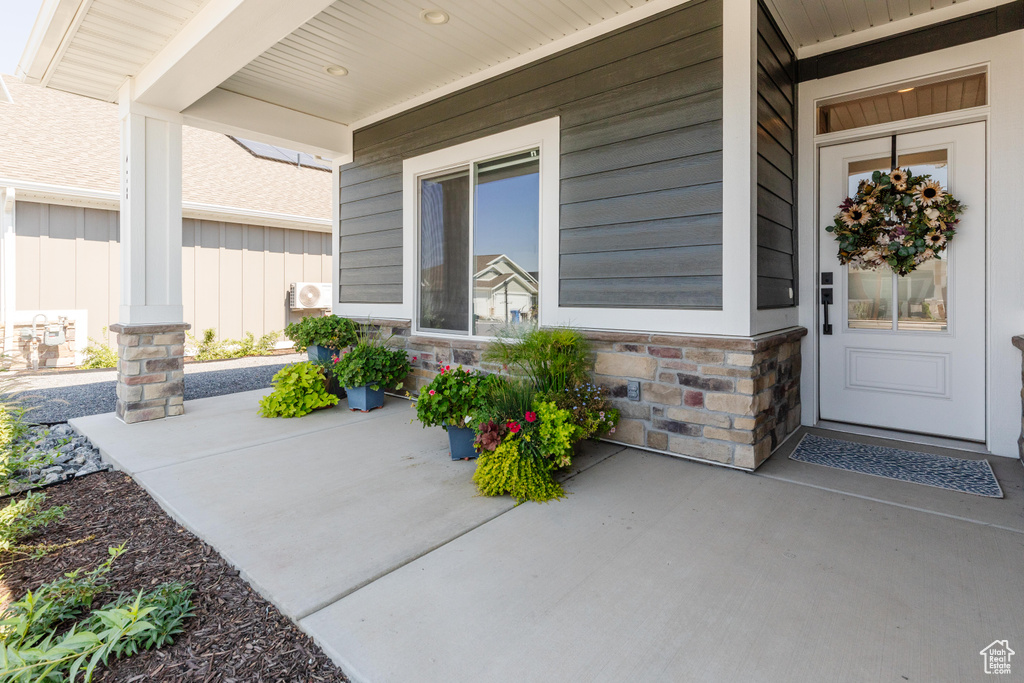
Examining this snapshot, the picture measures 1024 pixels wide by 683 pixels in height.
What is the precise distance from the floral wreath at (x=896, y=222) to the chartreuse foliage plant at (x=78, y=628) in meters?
4.21

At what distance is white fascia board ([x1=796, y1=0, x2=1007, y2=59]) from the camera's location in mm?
3109

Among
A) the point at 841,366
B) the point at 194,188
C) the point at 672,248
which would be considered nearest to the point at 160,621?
the point at 672,248

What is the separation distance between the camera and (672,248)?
322 cm

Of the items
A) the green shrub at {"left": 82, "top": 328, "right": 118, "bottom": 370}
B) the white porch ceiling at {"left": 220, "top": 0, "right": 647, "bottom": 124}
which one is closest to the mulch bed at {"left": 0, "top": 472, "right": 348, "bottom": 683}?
the white porch ceiling at {"left": 220, "top": 0, "right": 647, "bottom": 124}

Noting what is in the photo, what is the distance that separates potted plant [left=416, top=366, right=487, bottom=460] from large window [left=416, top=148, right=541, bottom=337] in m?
1.06

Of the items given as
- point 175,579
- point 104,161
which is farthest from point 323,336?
point 104,161

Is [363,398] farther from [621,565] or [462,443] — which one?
[621,565]

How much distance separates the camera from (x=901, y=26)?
3311 mm

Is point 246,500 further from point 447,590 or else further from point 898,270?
point 898,270

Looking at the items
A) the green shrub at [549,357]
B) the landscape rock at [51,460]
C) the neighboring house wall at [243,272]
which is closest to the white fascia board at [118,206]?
the neighboring house wall at [243,272]

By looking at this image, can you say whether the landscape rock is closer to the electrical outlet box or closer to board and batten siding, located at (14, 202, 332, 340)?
the electrical outlet box

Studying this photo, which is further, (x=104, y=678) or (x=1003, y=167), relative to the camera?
(x=1003, y=167)

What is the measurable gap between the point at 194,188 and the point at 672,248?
318 inches

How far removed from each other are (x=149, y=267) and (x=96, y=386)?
2.72m
